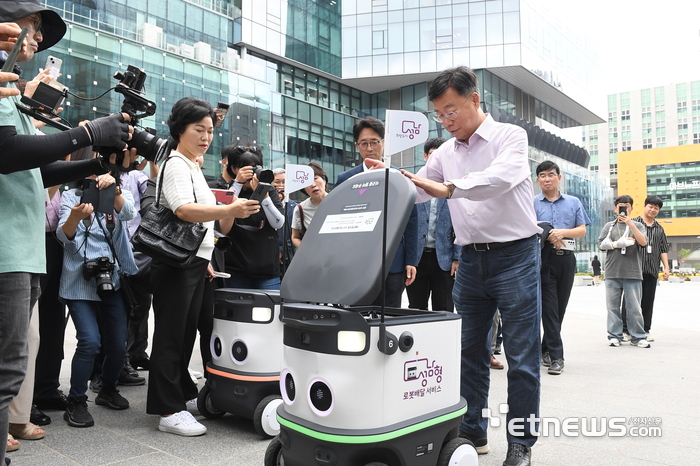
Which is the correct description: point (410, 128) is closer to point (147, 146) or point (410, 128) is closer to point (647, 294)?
point (147, 146)

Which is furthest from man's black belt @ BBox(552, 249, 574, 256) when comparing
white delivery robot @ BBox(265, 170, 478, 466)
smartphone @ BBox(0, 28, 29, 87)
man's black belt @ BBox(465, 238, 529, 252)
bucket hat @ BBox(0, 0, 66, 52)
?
smartphone @ BBox(0, 28, 29, 87)

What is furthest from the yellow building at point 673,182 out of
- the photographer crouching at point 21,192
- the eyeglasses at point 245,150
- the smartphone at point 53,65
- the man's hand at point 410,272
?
the photographer crouching at point 21,192

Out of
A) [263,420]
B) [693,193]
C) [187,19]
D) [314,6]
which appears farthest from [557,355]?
[693,193]

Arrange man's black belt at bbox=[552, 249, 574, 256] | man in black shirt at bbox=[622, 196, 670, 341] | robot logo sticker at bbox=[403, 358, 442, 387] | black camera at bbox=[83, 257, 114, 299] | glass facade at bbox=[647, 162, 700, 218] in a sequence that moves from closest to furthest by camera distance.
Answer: robot logo sticker at bbox=[403, 358, 442, 387] → black camera at bbox=[83, 257, 114, 299] → man's black belt at bbox=[552, 249, 574, 256] → man in black shirt at bbox=[622, 196, 670, 341] → glass facade at bbox=[647, 162, 700, 218]

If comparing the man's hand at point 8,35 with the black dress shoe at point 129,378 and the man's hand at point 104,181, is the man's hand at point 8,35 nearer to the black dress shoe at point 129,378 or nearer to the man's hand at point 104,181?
the man's hand at point 104,181

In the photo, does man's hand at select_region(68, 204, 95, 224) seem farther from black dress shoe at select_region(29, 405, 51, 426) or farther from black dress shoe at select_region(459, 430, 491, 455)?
black dress shoe at select_region(459, 430, 491, 455)

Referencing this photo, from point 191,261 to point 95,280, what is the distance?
0.85m

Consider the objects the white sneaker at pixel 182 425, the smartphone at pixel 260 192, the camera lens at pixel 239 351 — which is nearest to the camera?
the smartphone at pixel 260 192

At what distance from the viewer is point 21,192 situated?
Answer: 7.13ft

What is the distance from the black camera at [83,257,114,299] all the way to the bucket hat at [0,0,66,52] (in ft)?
5.35

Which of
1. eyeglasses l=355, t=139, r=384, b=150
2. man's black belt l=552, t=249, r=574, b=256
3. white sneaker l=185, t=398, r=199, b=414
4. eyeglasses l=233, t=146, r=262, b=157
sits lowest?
white sneaker l=185, t=398, r=199, b=414

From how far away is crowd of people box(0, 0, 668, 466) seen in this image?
2.12m

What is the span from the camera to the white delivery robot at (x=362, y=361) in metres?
2.12

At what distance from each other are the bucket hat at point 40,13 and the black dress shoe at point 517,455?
2.82 meters
